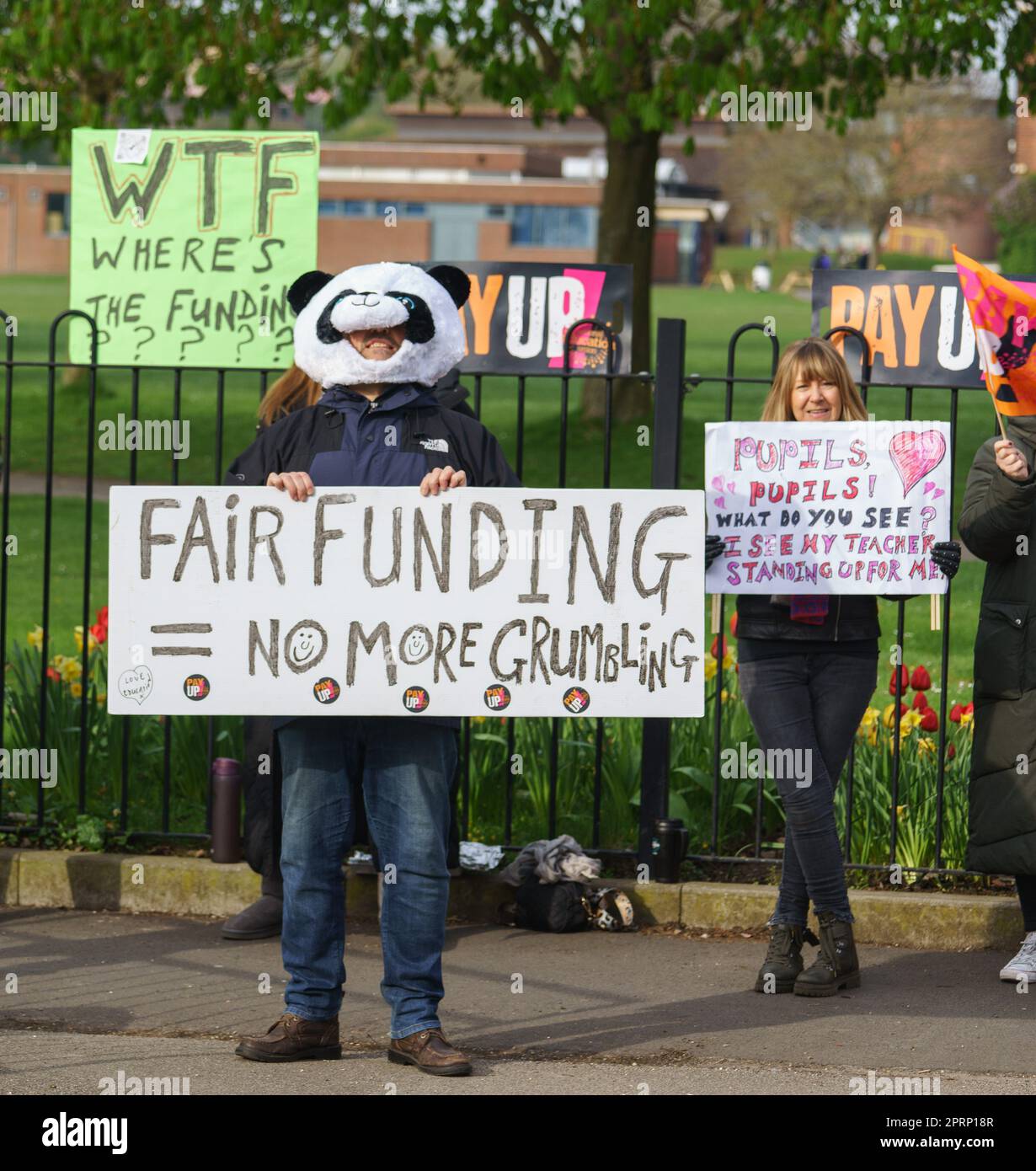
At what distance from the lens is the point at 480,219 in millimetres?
68750

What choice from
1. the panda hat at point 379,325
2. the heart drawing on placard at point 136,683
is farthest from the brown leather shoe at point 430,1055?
the panda hat at point 379,325

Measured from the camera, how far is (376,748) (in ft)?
14.6

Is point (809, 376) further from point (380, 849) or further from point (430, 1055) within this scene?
point (430, 1055)

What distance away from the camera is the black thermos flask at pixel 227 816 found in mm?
5996

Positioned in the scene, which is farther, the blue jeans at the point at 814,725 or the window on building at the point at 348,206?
the window on building at the point at 348,206

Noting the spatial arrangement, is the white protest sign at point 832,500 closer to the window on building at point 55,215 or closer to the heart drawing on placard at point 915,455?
the heart drawing on placard at point 915,455

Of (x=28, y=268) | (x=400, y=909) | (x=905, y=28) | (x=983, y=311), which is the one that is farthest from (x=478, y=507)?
(x=28, y=268)

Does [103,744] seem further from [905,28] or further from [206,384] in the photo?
[206,384]

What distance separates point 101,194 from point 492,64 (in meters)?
8.96

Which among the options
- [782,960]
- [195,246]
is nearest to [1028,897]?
[782,960]

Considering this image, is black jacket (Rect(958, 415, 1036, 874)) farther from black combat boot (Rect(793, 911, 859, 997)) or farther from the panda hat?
the panda hat

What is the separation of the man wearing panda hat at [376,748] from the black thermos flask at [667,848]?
1588 mm

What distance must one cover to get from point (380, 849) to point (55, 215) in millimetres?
73363

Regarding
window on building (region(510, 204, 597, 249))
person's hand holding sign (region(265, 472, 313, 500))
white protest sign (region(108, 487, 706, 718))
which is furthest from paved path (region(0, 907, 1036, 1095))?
window on building (region(510, 204, 597, 249))
